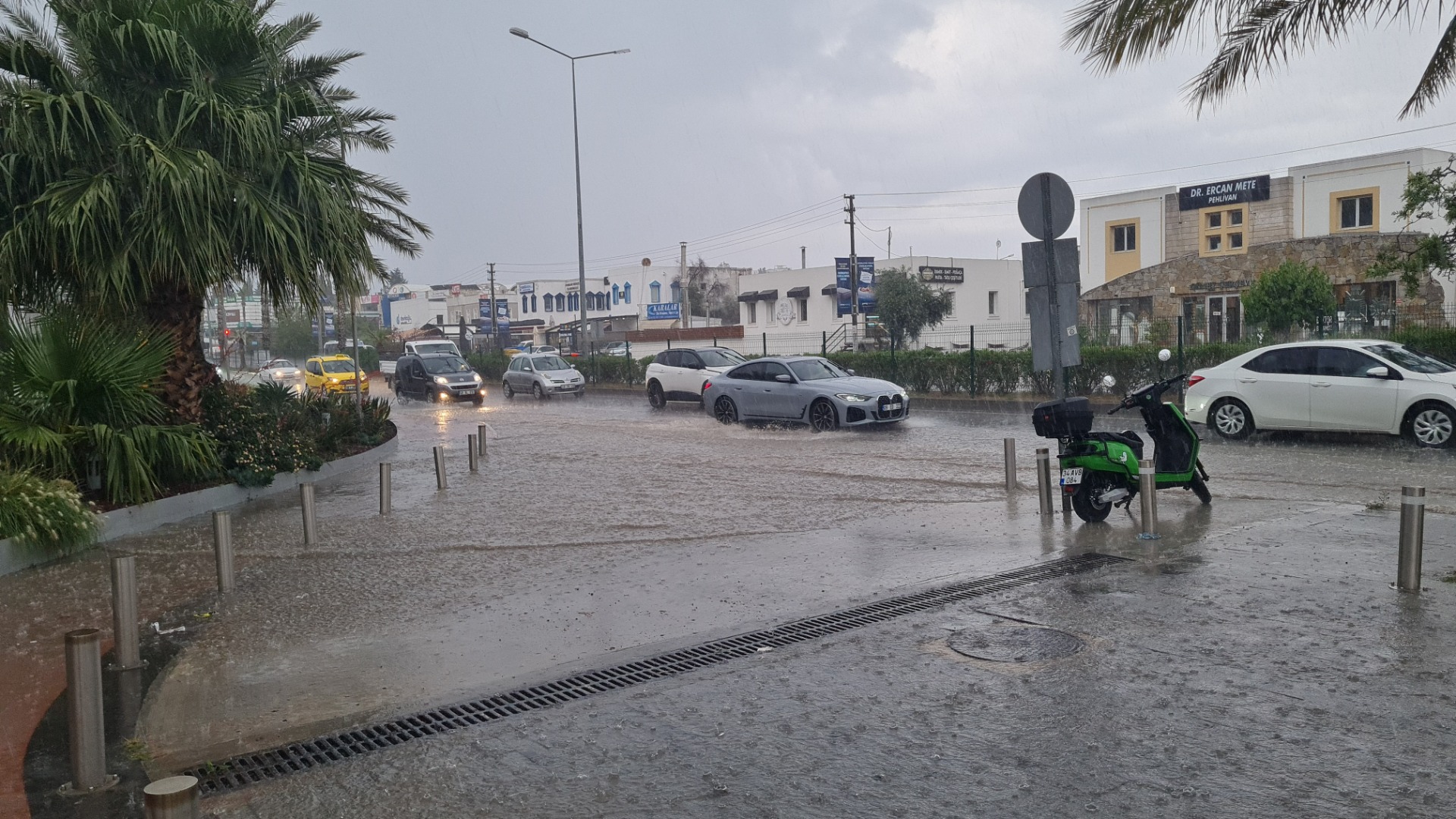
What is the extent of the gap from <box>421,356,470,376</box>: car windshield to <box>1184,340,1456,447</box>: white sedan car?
24124 millimetres

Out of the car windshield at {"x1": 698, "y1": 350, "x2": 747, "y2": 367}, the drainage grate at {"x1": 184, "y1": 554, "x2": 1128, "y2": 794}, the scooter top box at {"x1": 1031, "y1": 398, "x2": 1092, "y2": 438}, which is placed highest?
the car windshield at {"x1": 698, "y1": 350, "x2": 747, "y2": 367}

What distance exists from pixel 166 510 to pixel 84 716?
298 inches

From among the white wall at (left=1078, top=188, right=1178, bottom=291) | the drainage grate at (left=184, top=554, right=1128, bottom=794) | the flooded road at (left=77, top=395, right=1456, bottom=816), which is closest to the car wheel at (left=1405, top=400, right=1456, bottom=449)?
the flooded road at (left=77, top=395, right=1456, bottom=816)

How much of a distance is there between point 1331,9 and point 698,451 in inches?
417

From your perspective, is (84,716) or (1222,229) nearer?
(84,716)

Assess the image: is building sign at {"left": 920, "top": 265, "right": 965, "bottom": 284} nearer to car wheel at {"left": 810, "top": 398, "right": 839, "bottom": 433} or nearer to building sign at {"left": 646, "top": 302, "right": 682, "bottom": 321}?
building sign at {"left": 646, "top": 302, "right": 682, "bottom": 321}

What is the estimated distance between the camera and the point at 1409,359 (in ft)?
49.3

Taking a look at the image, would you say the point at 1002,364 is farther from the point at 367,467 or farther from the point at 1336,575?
the point at 1336,575

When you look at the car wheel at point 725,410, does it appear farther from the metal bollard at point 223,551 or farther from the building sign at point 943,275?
the building sign at point 943,275

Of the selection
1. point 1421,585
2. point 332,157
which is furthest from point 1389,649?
point 332,157

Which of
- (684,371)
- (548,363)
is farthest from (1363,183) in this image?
(548,363)

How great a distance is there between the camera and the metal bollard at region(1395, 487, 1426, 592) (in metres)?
7.05

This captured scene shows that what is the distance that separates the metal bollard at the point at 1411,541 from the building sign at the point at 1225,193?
4602 cm

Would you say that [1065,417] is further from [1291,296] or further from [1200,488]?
[1291,296]
